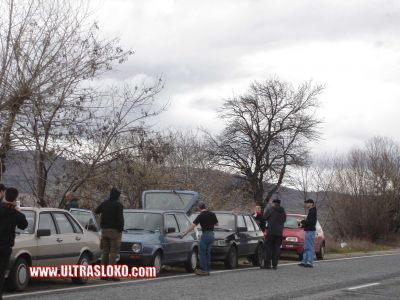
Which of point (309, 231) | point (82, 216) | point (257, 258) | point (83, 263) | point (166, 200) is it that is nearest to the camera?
point (83, 263)

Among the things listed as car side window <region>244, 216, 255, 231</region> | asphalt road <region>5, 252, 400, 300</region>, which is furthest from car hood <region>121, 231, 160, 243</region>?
car side window <region>244, 216, 255, 231</region>

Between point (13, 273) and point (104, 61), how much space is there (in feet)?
27.9

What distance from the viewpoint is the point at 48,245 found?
1213 cm

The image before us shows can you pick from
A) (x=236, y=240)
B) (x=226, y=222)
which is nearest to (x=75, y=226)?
(x=236, y=240)

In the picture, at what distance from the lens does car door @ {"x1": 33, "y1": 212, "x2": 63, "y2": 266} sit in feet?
39.0

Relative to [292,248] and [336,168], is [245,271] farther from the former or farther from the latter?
[336,168]

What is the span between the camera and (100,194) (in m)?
22.4

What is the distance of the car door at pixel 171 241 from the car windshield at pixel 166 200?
5.74 metres

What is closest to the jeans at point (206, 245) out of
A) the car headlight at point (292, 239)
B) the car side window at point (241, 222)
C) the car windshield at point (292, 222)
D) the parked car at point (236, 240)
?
the parked car at point (236, 240)

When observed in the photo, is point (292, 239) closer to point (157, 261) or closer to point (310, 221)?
point (310, 221)

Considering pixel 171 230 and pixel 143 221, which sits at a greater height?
pixel 143 221

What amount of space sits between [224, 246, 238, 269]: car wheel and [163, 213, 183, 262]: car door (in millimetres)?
2087

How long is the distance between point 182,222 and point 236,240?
1.99m

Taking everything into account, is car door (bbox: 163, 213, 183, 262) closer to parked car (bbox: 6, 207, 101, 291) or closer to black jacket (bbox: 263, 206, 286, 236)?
parked car (bbox: 6, 207, 101, 291)
